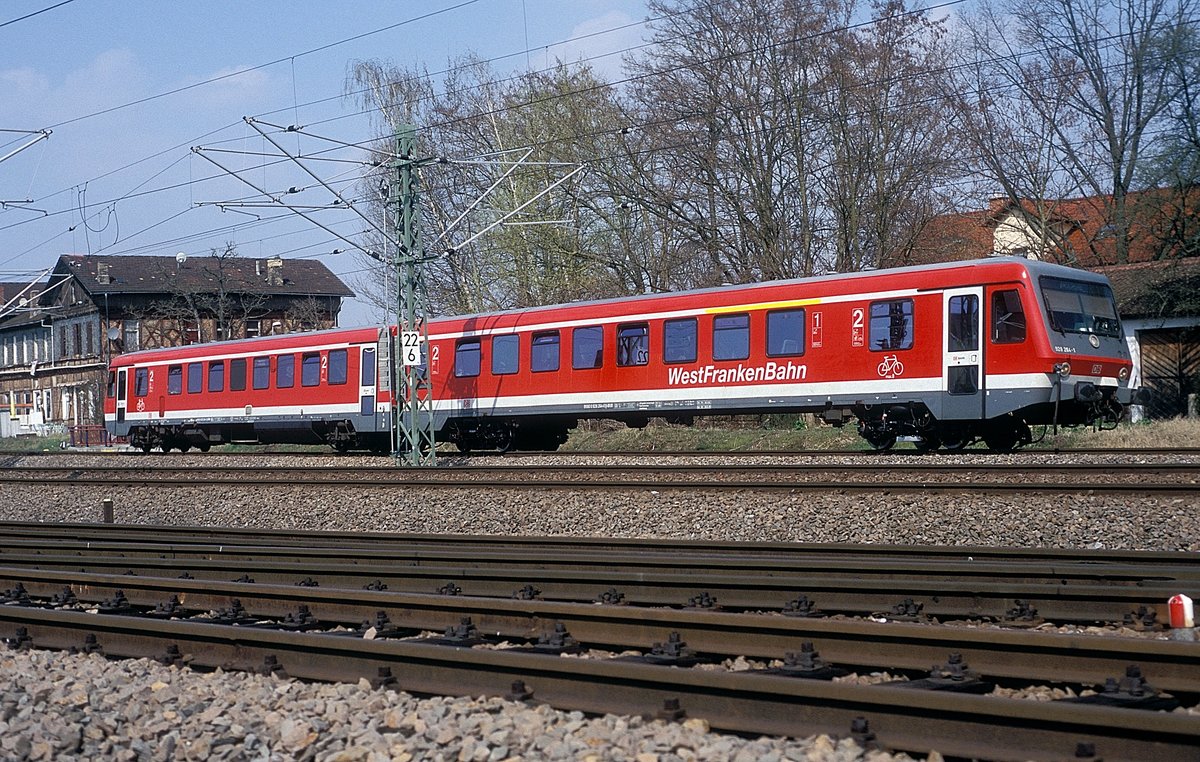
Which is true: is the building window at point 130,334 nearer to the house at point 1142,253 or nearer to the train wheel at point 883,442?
the house at point 1142,253

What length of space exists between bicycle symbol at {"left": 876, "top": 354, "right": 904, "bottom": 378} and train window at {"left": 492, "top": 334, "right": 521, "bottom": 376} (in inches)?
302

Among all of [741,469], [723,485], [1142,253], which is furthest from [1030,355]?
[1142,253]

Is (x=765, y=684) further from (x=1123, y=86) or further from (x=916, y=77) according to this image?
(x=1123, y=86)

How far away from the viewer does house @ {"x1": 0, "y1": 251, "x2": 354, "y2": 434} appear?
6078 centimetres

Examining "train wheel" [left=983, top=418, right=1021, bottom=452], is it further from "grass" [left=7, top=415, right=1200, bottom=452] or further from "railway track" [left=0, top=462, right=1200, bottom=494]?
"railway track" [left=0, top=462, right=1200, bottom=494]

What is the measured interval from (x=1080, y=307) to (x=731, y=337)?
5373 mm

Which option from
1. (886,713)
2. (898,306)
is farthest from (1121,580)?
(898,306)

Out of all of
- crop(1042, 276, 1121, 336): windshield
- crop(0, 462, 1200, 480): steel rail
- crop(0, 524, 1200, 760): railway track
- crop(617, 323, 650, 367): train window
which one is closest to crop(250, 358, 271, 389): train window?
crop(0, 462, 1200, 480): steel rail

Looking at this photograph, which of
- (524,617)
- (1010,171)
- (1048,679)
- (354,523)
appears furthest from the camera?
(1010,171)

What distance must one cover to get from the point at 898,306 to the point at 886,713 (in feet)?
44.5

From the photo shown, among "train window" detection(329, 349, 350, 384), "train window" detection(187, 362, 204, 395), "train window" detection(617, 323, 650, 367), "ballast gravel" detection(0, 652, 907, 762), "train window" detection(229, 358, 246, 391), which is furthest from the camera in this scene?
"train window" detection(187, 362, 204, 395)

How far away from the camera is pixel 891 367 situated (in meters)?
17.8

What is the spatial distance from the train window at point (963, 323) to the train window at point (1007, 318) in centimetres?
26

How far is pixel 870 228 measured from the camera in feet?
110
